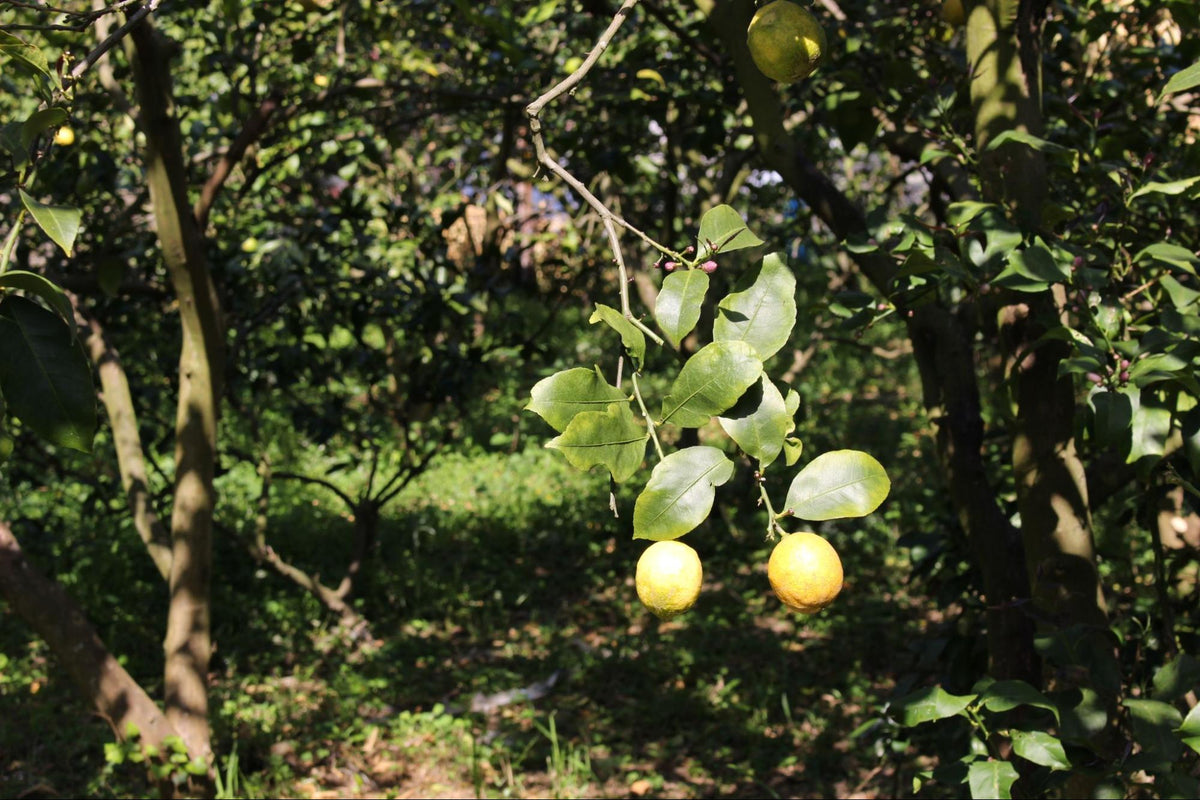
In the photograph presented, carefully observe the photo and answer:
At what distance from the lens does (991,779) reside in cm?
140

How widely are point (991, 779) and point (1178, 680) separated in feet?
1.15

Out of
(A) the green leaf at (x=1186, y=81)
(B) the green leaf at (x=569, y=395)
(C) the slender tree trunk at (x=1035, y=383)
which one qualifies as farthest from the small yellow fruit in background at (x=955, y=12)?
(B) the green leaf at (x=569, y=395)

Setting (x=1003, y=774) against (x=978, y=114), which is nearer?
(x=1003, y=774)

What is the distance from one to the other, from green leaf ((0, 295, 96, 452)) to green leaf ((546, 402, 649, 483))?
0.35m

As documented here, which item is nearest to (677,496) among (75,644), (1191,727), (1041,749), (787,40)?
(787,40)

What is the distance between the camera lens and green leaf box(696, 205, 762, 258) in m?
0.87

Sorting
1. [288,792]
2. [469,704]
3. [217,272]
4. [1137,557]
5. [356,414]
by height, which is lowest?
[288,792]

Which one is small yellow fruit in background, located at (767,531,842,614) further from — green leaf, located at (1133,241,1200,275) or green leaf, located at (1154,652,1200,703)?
green leaf, located at (1154,652,1200,703)

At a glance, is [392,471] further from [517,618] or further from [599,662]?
[599,662]

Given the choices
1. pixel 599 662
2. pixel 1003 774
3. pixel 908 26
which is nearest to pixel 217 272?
pixel 599 662

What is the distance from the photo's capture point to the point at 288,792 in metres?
2.96

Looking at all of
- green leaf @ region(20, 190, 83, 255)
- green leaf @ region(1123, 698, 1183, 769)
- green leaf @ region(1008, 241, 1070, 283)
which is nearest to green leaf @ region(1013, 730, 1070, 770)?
green leaf @ region(1123, 698, 1183, 769)

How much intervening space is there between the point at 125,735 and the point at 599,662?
5.91ft

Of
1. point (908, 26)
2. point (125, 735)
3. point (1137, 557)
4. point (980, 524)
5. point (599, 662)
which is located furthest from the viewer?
point (1137, 557)
